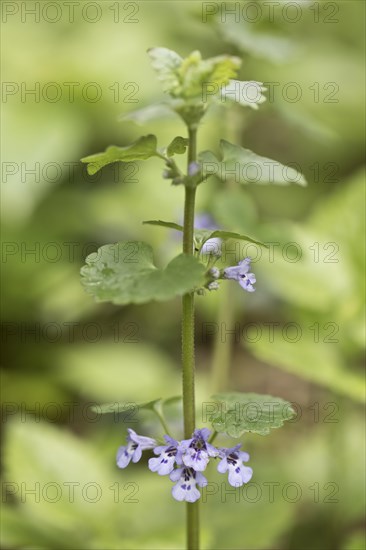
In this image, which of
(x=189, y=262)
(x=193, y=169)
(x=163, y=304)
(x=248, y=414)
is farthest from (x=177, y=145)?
(x=163, y=304)

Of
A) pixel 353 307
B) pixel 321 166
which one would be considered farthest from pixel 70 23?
pixel 353 307

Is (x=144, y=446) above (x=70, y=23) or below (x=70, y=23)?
below

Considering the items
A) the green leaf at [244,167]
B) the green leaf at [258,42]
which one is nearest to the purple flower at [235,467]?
the green leaf at [244,167]

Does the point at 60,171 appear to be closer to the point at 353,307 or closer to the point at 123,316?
the point at 123,316

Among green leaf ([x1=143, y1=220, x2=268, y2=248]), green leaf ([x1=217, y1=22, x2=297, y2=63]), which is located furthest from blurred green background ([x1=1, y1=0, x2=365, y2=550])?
green leaf ([x1=143, y1=220, x2=268, y2=248])

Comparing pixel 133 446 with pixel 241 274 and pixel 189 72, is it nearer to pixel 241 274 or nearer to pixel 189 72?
pixel 241 274

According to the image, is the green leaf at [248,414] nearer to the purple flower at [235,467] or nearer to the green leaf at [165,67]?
the purple flower at [235,467]

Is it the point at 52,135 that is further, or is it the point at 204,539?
the point at 52,135
